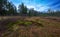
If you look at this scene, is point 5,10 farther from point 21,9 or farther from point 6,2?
point 21,9

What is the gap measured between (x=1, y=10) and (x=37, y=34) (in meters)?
15.8

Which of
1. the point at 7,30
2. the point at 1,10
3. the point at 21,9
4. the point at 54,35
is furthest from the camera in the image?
the point at 21,9

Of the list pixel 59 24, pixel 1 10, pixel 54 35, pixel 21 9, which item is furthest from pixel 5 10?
pixel 54 35

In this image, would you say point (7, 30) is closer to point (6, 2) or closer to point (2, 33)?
point (2, 33)

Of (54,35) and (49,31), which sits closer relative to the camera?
(54,35)

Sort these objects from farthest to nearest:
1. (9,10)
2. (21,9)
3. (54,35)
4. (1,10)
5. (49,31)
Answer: (21,9)
(9,10)
(1,10)
(49,31)
(54,35)

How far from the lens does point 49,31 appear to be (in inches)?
285

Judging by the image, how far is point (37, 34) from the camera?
6.93 meters

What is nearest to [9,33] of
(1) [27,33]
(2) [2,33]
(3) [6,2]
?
(2) [2,33]

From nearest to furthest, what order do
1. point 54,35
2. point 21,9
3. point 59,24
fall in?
point 54,35 < point 59,24 < point 21,9

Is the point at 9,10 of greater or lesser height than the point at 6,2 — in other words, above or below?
below

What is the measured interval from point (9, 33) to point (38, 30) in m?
1.78

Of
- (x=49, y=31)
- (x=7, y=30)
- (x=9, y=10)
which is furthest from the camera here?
(x=9, y=10)

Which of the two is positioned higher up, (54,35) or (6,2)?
(6,2)
